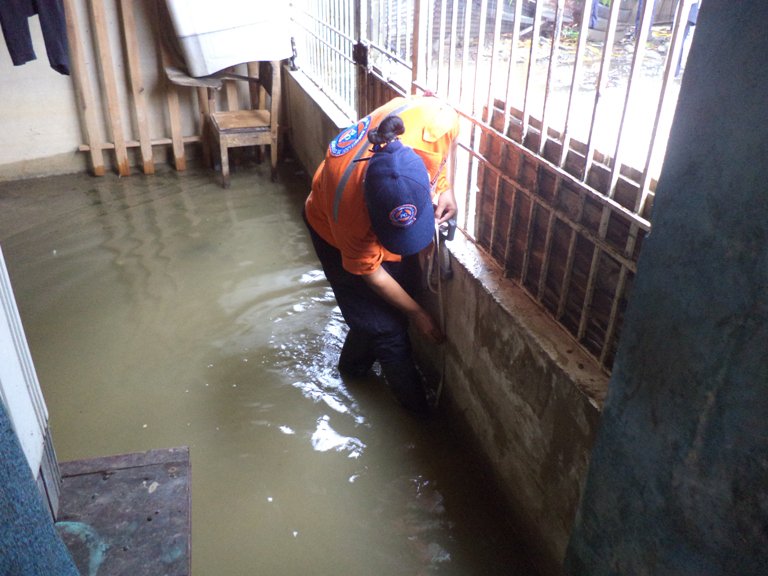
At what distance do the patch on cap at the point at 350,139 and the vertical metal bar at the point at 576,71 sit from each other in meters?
0.79

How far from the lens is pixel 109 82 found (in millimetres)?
5379

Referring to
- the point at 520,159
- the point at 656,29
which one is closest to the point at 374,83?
the point at 520,159

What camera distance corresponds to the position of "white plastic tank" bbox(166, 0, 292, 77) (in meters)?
4.90

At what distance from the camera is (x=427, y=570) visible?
2.34m

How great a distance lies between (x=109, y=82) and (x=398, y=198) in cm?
433

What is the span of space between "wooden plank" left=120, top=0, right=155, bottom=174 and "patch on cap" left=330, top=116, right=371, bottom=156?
12.1 ft

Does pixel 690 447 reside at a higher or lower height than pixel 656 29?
lower

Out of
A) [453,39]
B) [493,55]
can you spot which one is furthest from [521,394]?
[453,39]

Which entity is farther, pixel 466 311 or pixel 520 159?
pixel 466 311

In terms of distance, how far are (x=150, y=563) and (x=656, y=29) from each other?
2.18 metres

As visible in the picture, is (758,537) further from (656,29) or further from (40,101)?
(40,101)

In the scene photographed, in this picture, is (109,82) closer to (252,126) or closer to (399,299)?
(252,126)

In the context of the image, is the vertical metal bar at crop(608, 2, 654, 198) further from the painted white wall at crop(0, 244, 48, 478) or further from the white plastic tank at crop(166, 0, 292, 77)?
the white plastic tank at crop(166, 0, 292, 77)

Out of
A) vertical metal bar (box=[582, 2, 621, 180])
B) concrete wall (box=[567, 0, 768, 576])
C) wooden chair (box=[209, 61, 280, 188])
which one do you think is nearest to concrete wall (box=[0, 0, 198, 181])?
wooden chair (box=[209, 61, 280, 188])
